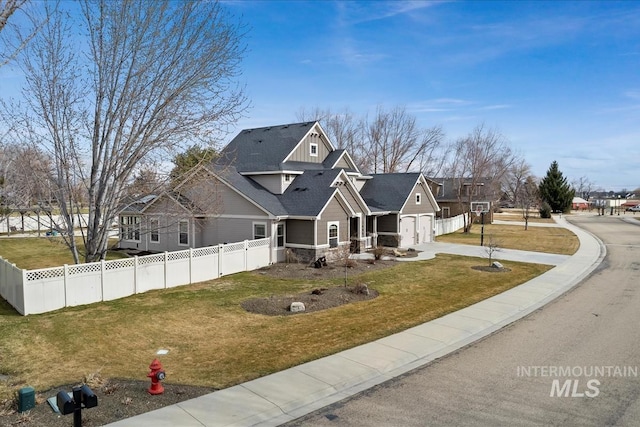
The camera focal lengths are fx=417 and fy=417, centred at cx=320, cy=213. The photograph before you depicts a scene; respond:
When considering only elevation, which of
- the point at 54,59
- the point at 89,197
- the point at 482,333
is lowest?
the point at 482,333

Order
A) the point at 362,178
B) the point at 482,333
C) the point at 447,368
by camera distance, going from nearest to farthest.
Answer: the point at 447,368, the point at 482,333, the point at 362,178

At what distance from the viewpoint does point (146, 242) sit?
27984 millimetres

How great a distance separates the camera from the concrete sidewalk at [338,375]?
6.82 m

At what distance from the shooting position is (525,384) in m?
8.20

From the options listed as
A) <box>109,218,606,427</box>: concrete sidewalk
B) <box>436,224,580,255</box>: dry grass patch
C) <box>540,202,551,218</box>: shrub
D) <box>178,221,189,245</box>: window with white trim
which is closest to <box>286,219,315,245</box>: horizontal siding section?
<box>178,221,189,245</box>: window with white trim

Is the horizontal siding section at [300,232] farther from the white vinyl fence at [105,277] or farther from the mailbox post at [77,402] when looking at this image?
the mailbox post at [77,402]

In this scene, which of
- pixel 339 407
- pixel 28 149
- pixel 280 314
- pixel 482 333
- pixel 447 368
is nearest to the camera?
pixel 339 407

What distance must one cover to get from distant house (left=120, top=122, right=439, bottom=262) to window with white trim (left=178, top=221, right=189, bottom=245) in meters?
0.07

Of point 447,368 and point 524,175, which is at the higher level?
point 524,175

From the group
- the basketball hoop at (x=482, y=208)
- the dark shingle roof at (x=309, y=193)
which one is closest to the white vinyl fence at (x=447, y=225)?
the basketball hoop at (x=482, y=208)

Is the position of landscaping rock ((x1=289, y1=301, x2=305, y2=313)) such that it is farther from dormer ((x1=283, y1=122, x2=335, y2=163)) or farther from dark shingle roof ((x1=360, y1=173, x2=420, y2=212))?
dark shingle roof ((x1=360, y1=173, x2=420, y2=212))

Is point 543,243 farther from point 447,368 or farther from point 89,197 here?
point 89,197

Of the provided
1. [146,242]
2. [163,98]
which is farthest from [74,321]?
[146,242]

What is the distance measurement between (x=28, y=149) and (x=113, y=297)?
5854 mm
